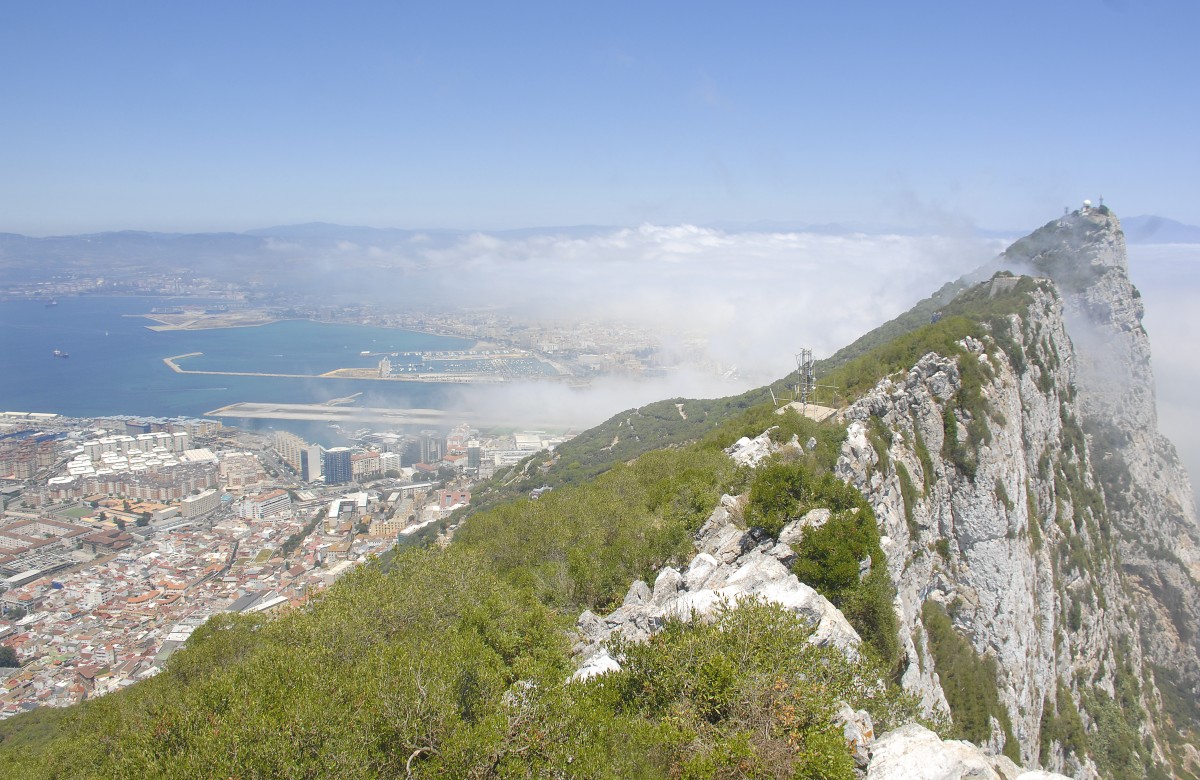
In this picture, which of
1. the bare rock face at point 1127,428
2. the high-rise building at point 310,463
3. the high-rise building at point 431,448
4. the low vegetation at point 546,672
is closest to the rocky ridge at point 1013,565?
the bare rock face at point 1127,428

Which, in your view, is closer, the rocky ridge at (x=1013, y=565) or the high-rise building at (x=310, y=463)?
the rocky ridge at (x=1013, y=565)

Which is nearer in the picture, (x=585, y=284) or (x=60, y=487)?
(x=60, y=487)

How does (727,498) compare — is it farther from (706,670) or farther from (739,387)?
(739,387)

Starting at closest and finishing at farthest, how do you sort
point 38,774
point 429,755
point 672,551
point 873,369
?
1. point 429,755
2. point 38,774
3. point 672,551
4. point 873,369

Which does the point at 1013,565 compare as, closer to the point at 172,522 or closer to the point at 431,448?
the point at 172,522

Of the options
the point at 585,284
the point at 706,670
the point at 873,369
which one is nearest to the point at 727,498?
the point at 706,670

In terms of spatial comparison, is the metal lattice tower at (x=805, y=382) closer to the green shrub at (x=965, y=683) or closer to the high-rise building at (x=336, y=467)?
the green shrub at (x=965, y=683)
